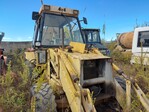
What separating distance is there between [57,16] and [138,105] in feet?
9.15

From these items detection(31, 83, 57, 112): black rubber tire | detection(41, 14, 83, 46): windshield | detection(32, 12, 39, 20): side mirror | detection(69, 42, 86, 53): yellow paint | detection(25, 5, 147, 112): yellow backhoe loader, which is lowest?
detection(31, 83, 57, 112): black rubber tire

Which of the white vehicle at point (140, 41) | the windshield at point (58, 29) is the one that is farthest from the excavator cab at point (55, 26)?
the white vehicle at point (140, 41)

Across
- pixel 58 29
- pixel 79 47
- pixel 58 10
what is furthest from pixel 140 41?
pixel 79 47

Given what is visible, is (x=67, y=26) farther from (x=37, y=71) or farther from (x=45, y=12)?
(x=37, y=71)

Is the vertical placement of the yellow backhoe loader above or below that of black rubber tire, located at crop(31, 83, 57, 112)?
above

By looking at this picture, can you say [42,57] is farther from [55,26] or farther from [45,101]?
[45,101]

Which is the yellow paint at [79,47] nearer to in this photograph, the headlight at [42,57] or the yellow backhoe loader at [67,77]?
the yellow backhoe loader at [67,77]

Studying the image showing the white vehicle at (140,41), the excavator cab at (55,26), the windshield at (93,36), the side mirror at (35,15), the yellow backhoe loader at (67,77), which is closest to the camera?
the yellow backhoe loader at (67,77)

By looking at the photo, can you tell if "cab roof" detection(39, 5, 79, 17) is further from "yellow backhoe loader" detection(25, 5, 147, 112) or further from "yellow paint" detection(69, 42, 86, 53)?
"yellow paint" detection(69, 42, 86, 53)

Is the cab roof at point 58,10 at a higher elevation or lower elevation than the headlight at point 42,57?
higher

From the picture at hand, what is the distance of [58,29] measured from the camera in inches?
178

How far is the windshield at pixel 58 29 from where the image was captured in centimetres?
419

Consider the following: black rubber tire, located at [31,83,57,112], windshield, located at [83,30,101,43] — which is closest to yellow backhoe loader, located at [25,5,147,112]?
black rubber tire, located at [31,83,57,112]

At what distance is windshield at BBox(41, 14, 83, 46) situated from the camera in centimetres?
419
